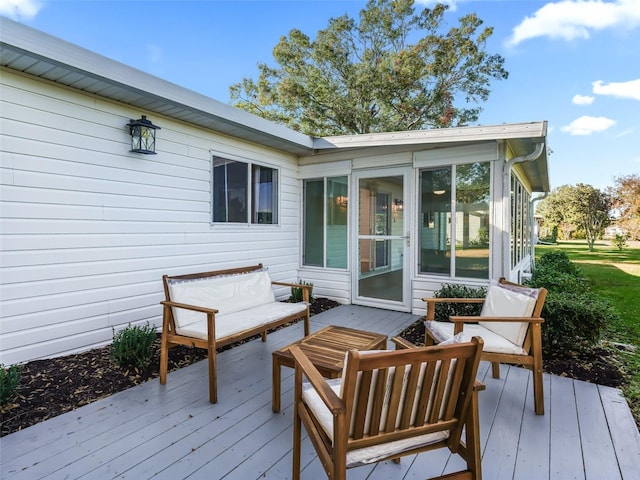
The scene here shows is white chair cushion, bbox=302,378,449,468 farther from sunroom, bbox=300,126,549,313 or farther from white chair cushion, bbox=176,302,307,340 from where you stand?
sunroom, bbox=300,126,549,313

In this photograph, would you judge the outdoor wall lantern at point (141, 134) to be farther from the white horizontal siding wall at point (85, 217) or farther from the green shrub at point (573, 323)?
the green shrub at point (573, 323)

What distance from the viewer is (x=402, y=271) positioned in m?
5.38

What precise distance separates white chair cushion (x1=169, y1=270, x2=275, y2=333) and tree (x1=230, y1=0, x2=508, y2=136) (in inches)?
383

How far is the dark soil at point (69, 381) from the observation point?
238 cm

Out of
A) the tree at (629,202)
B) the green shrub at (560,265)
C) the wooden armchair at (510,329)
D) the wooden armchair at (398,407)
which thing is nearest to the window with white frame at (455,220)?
the wooden armchair at (510,329)

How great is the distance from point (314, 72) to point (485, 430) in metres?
12.3

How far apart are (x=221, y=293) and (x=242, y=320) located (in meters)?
0.47

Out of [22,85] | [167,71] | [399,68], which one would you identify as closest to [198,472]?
[22,85]

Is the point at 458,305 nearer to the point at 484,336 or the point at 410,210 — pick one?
the point at 410,210

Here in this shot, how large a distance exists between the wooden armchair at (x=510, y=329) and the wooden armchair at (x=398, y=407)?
1156 mm

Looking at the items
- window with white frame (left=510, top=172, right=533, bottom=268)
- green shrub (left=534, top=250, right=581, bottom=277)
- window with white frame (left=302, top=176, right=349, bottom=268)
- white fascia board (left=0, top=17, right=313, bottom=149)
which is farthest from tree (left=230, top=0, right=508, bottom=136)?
white fascia board (left=0, top=17, right=313, bottom=149)

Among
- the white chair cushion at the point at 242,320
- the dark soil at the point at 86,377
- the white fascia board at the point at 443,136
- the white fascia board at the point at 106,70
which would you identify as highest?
the white fascia board at the point at 106,70

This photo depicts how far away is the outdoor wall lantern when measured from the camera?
375 centimetres

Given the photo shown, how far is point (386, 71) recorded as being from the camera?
1145 cm
